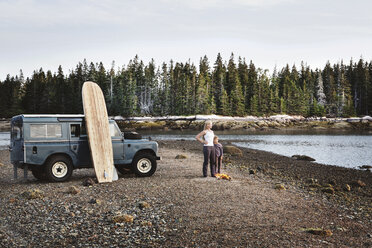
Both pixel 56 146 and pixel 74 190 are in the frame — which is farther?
pixel 56 146

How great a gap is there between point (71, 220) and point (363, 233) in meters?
6.85

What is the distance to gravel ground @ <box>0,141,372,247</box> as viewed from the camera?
6785 millimetres

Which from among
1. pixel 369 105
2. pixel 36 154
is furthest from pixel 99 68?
pixel 36 154

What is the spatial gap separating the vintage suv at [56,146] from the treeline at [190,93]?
87.1m

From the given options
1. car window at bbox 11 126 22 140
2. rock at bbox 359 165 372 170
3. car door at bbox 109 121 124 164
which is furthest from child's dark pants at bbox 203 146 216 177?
rock at bbox 359 165 372 170

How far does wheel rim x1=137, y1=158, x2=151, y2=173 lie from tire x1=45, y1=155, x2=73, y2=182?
8.58 ft

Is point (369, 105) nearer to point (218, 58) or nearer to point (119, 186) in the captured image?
point (218, 58)

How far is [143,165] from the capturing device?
13.8 metres

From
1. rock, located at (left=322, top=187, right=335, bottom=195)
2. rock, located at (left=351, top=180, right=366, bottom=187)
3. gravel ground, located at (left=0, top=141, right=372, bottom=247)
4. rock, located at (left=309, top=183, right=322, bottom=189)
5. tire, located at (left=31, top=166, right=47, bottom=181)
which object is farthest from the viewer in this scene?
rock, located at (left=351, top=180, right=366, bottom=187)

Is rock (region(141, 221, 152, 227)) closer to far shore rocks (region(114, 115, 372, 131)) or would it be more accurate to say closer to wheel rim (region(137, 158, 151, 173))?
wheel rim (region(137, 158, 151, 173))

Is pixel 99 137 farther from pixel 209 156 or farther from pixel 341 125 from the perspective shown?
pixel 341 125

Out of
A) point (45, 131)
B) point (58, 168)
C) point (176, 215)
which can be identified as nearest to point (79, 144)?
point (58, 168)

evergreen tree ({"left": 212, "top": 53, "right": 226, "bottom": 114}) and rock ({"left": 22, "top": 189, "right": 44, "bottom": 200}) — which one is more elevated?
evergreen tree ({"left": 212, "top": 53, "right": 226, "bottom": 114})

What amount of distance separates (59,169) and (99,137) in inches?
73.2
